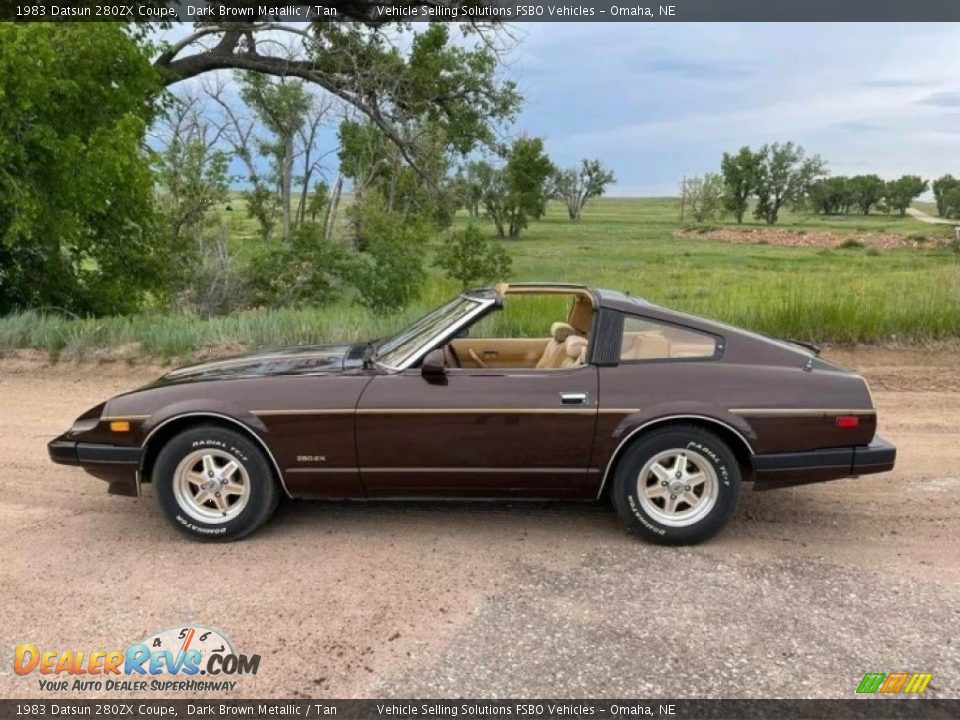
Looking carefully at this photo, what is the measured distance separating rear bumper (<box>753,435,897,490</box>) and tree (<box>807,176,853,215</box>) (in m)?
109

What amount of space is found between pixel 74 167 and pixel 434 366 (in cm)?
886

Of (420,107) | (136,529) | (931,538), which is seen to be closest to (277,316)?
(136,529)

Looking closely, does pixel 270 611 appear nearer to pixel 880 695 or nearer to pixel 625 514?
pixel 625 514

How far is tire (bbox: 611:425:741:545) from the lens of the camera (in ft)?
12.9

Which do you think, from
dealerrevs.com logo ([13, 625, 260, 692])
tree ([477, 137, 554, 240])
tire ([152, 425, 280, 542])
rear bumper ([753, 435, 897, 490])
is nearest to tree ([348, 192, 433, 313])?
tire ([152, 425, 280, 542])

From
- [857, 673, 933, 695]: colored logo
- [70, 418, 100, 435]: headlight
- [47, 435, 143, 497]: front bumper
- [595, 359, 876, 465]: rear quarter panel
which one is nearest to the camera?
[857, 673, 933, 695]: colored logo

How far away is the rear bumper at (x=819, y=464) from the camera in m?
3.96

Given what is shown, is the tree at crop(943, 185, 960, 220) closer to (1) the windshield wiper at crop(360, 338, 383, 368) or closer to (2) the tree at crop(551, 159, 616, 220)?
(2) the tree at crop(551, 159, 616, 220)

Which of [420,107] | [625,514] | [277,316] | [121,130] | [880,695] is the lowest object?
[880,695]

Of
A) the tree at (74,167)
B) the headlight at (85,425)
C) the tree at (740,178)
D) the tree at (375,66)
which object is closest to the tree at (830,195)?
the tree at (740,178)

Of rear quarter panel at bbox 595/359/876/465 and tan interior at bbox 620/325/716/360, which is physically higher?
tan interior at bbox 620/325/716/360

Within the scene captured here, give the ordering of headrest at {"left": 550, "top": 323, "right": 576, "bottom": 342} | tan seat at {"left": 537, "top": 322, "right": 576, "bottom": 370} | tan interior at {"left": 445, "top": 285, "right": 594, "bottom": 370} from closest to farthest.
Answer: tan interior at {"left": 445, "top": 285, "right": 594, "bottom": 370} → tan seat at {"left": 537, "top": 322, "right": 576, "bottom": 370} → headrest at {"left": 550, "top": 323, "right": 576, "bottom": 342}

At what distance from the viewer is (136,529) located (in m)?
4.30

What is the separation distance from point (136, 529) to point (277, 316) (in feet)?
19.4
